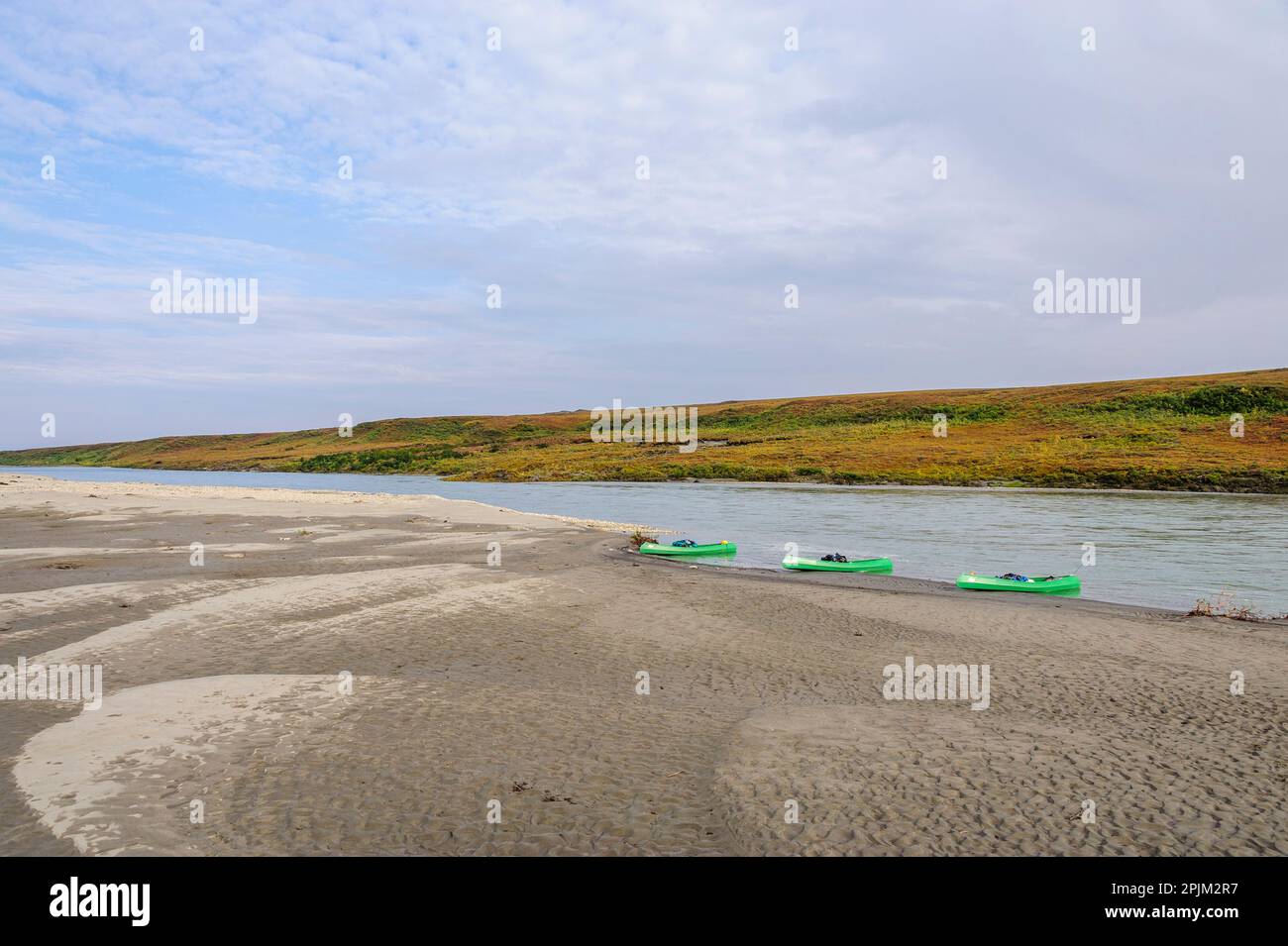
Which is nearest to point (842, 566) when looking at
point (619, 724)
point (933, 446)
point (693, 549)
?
point (693, 549)

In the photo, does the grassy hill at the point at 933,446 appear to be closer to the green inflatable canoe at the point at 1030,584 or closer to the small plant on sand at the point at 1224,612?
Result: the green inflatable canoe at the point at 1030,584

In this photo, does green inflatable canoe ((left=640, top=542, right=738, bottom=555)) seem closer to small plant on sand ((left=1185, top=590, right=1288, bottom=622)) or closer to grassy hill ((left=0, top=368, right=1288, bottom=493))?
small plant on sand ((left=1185, top=590, right=1288, bottom=622))

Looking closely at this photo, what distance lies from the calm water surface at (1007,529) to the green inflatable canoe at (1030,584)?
1.69ft

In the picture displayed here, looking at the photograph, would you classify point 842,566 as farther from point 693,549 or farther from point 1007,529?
point 1007,529

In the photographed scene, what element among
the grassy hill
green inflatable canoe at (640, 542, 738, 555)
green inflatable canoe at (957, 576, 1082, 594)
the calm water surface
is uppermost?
the grassy hill

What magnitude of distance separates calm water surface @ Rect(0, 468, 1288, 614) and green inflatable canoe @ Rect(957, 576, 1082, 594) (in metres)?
0.51

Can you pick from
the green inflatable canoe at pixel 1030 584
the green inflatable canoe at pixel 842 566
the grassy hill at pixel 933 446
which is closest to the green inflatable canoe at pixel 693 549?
the green inflatable canoe at pixel 842 566

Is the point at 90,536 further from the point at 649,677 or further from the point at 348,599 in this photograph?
the point at 649,677

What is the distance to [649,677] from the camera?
13.6m

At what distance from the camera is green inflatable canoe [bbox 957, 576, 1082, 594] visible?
2211 centimetres

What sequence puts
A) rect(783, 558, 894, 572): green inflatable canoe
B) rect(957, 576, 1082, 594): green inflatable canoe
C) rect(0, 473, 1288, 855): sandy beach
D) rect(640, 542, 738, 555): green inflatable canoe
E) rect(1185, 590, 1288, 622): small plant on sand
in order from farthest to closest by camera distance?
1. rect(640, 542, 738, 555): green inflatable canoe
2. rect(783, 558, 894, 572): green inflatable canoe
3. rect(957, 576, 1082, 594): green inflatable canoe
4. rect(1185, 590, 1288, 622): small plant on sand
5. rect(0, 473, 1288, 855): sandy beach

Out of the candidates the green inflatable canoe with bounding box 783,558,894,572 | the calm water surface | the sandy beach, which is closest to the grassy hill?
the calm water surface
